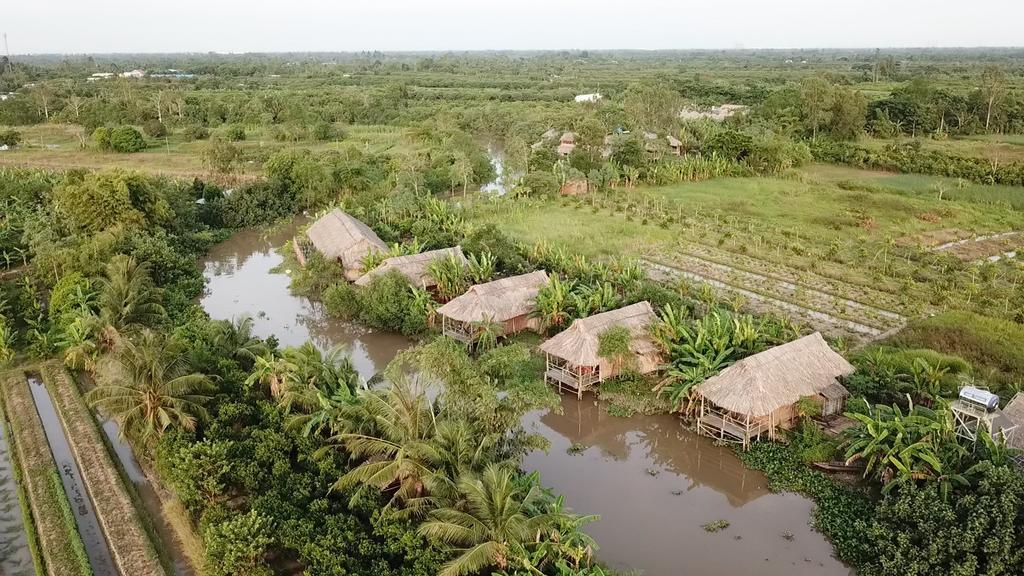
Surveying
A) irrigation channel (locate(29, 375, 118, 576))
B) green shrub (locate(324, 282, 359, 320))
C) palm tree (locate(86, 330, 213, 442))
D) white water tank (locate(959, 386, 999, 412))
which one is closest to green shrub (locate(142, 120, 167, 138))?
green shrub (locate(324, 282, 359, 320))

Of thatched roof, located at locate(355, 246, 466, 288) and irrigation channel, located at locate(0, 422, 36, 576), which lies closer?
irrigation channel, located at locate(0, 422, 36, 576)

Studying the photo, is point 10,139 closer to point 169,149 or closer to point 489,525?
point 169,149

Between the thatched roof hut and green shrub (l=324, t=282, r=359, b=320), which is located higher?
the thatched roof hut

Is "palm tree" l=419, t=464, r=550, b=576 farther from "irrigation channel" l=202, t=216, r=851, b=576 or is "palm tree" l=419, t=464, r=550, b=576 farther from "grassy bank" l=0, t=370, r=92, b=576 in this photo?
"grassy bank" l=0, t=370, r=92, b=576

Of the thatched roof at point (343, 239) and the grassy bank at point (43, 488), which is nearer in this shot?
the grassy bank at point (43, 488)

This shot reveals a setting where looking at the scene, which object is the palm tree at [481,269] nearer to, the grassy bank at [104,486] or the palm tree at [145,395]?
the palm tree at [145,395]

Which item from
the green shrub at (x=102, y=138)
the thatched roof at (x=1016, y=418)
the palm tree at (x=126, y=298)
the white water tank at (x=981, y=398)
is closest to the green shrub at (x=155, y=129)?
the green shrub at (x=102, y=138)

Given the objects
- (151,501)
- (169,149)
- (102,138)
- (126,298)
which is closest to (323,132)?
(169,149)
